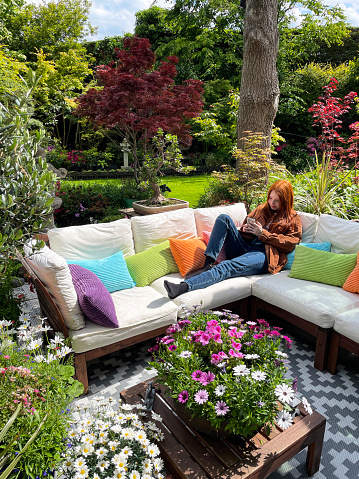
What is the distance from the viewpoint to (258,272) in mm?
3078

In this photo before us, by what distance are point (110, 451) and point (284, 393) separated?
695 millimetres

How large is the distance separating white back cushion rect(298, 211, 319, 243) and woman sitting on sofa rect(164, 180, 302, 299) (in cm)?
12

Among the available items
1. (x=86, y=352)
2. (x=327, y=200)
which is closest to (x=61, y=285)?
(x=86, y=352)

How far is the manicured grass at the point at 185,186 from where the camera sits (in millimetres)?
7365

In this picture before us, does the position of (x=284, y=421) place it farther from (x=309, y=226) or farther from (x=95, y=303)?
(x=309, y=226)

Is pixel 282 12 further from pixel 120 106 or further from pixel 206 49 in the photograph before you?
pixel 120 106

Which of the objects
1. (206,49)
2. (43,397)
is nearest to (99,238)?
(43,397)

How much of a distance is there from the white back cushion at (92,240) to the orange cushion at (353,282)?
6.08 feet

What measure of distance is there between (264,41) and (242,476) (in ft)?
17.4

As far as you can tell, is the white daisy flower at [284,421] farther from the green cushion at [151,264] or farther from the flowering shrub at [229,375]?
the green cushion at [151,264]

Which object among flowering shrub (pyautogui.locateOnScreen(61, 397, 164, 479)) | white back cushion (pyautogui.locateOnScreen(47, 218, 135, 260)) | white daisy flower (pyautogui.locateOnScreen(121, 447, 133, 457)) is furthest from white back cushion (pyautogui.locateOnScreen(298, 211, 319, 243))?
white daisy flower (pyautogui.locateOnScreen(121, 447, 133, 457))

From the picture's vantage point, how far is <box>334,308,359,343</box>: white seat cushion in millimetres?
2184

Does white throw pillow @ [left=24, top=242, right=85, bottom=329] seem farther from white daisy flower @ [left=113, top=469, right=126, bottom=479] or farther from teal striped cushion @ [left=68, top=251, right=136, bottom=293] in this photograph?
white daisy flower @ [left=113, top=469, right=126, bottom=479]

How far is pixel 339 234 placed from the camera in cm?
297
